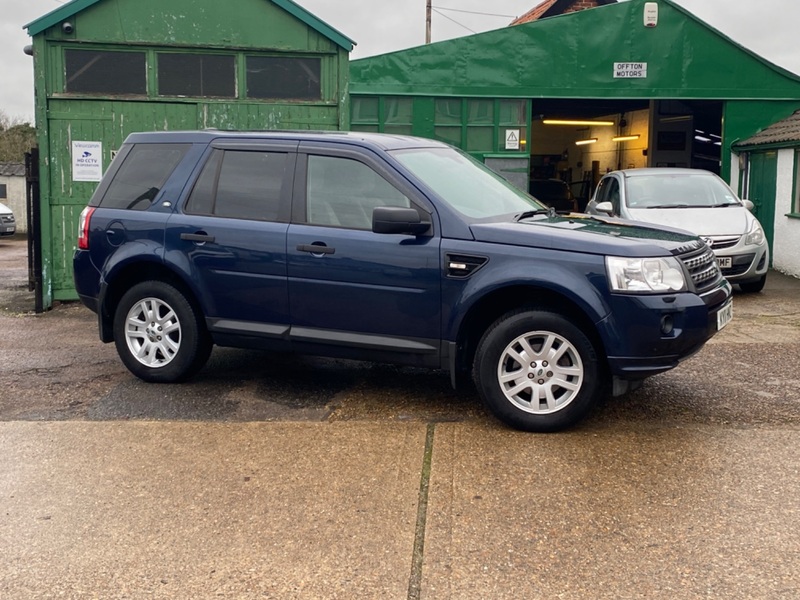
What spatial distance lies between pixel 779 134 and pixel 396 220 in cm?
1156

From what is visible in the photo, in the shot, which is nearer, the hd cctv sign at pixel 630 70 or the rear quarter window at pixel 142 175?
the rear quarter window at pixel 142 175

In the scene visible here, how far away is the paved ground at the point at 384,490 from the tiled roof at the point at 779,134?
8.41m

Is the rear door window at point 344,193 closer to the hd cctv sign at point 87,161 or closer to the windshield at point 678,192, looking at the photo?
the hd cctv sign at point 87,161

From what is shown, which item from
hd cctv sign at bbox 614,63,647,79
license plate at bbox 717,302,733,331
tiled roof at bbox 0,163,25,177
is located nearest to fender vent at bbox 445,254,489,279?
license plate at bbox 717,302,733,331

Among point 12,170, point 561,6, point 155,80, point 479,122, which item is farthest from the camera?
point 12,170

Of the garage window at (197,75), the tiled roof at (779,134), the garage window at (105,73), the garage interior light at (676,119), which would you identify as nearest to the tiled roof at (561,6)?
the garage interior light at (676,119)

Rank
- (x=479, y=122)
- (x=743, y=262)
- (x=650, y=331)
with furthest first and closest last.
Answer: (x=479, y=122)
(x=743, y=262)
(x=650, y=331)

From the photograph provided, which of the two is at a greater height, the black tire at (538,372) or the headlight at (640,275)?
the headlight at (640,275)

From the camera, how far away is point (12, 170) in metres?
28.4

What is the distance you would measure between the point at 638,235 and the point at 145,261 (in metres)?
3.46

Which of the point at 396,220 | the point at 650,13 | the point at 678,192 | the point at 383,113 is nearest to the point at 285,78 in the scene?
the point at 383,113

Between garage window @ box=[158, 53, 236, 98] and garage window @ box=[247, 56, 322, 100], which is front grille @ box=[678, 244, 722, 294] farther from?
garage window @ box=[158, 53, 236, 98]

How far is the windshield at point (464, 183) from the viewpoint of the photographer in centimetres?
620

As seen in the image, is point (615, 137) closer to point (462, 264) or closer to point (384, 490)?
point (462, 264)
